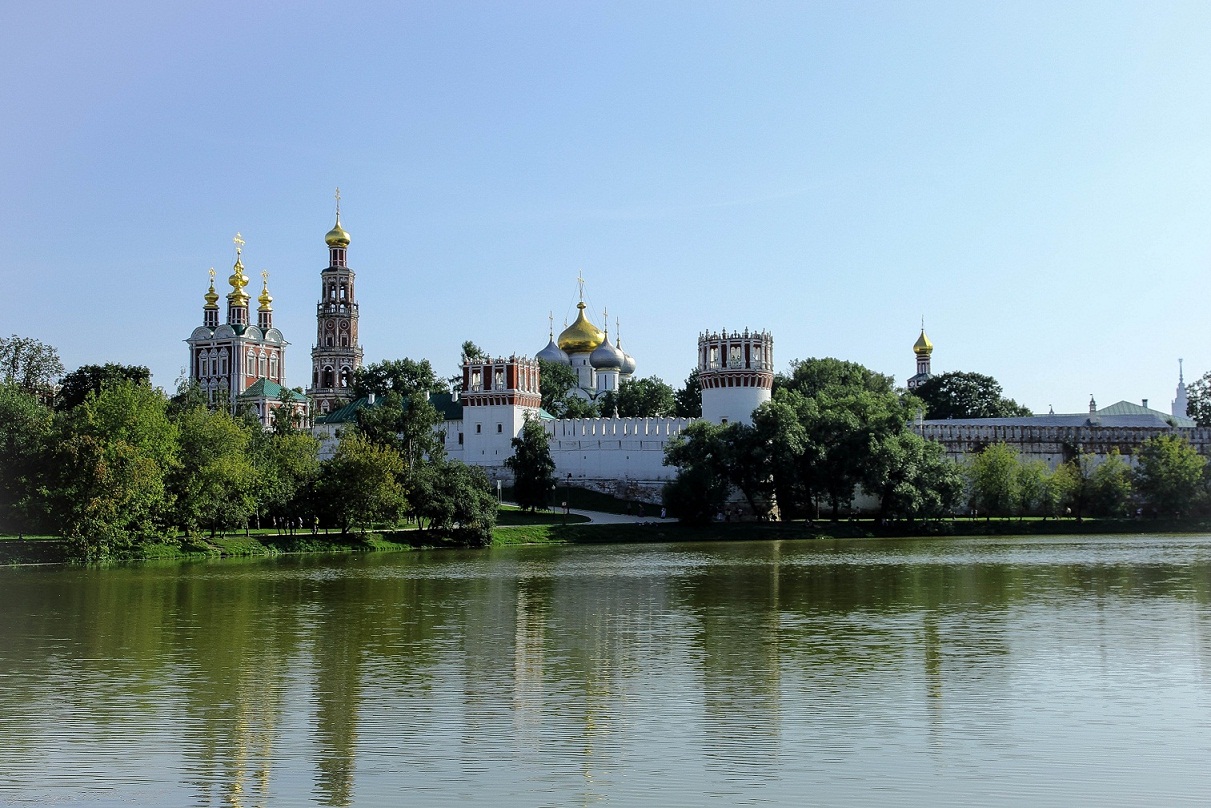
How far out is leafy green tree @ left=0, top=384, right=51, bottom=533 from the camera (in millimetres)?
42438

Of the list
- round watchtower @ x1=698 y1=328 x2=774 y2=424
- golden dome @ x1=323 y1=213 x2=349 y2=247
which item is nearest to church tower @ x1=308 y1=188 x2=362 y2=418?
golden dome @ x1=323 y1=213 x2=349 y2=247

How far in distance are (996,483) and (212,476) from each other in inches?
1501

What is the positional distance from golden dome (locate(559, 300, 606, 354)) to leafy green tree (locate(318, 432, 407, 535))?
54.6 metres

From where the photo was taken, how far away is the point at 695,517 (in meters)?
62.0

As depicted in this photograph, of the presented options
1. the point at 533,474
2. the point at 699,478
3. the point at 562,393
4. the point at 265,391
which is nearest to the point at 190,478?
the point at 533,474

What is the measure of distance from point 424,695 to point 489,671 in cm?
194

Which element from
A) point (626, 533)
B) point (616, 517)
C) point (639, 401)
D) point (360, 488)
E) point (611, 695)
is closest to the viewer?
point (611, 695)

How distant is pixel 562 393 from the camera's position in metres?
95.7

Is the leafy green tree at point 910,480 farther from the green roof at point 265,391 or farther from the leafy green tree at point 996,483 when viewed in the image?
the green roof at point 265,391

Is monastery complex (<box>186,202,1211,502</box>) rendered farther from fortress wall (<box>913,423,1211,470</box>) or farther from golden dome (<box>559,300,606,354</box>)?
golden dome (<box>559,300,606,354</box>)

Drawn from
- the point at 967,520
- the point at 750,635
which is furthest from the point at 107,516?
the point at 967,520

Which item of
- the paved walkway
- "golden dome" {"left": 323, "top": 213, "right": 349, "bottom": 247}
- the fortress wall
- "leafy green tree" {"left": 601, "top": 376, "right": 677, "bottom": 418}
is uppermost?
"golden dome" {"left": 323, "top": 213, "right": 349, "bottom": 247}

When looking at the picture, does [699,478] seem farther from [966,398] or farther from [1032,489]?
[966,398]

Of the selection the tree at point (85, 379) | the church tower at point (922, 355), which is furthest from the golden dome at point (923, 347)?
the tree at point (85, 379)
